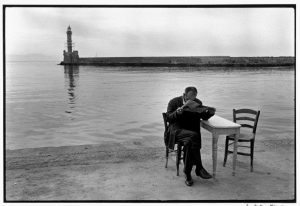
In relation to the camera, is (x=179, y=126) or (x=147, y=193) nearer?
(x=147, y=193)

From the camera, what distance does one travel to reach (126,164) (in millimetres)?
5547

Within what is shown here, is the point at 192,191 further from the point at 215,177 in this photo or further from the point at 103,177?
the point at 103,177

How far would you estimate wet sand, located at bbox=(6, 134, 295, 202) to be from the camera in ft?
14.4

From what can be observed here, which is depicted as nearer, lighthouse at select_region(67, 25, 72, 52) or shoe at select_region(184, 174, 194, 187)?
shoe at select_region(184, 174, 194, 187)

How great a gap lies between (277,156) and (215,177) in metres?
1.64

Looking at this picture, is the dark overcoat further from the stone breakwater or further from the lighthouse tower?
the lighthouse tower

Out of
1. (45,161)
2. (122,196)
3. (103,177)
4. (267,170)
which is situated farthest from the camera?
(45,161)

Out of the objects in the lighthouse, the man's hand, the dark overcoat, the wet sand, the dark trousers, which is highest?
the lighthouse

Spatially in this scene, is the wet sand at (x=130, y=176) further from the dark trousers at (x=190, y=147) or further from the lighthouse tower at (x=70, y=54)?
the lighthouse tower at (x=70, y=54)

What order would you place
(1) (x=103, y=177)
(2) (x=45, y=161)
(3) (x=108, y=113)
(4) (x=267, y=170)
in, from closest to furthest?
(1) (x=103, y=177) < (4) (x=267, y=170) < (2) (x=45, y=161) < (3) (x=108, y=113)

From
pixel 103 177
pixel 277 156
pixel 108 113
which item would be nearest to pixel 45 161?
pixel 103 177

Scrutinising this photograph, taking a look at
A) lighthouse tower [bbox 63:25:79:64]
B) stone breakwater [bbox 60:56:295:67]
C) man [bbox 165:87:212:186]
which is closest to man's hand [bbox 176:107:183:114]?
man [bbox 165:87:212:186]

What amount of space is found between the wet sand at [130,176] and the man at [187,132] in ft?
0.65

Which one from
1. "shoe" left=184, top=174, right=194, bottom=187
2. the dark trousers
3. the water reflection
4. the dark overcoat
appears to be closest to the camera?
"shoe" left=184, top=174, right=194, bottom=187
